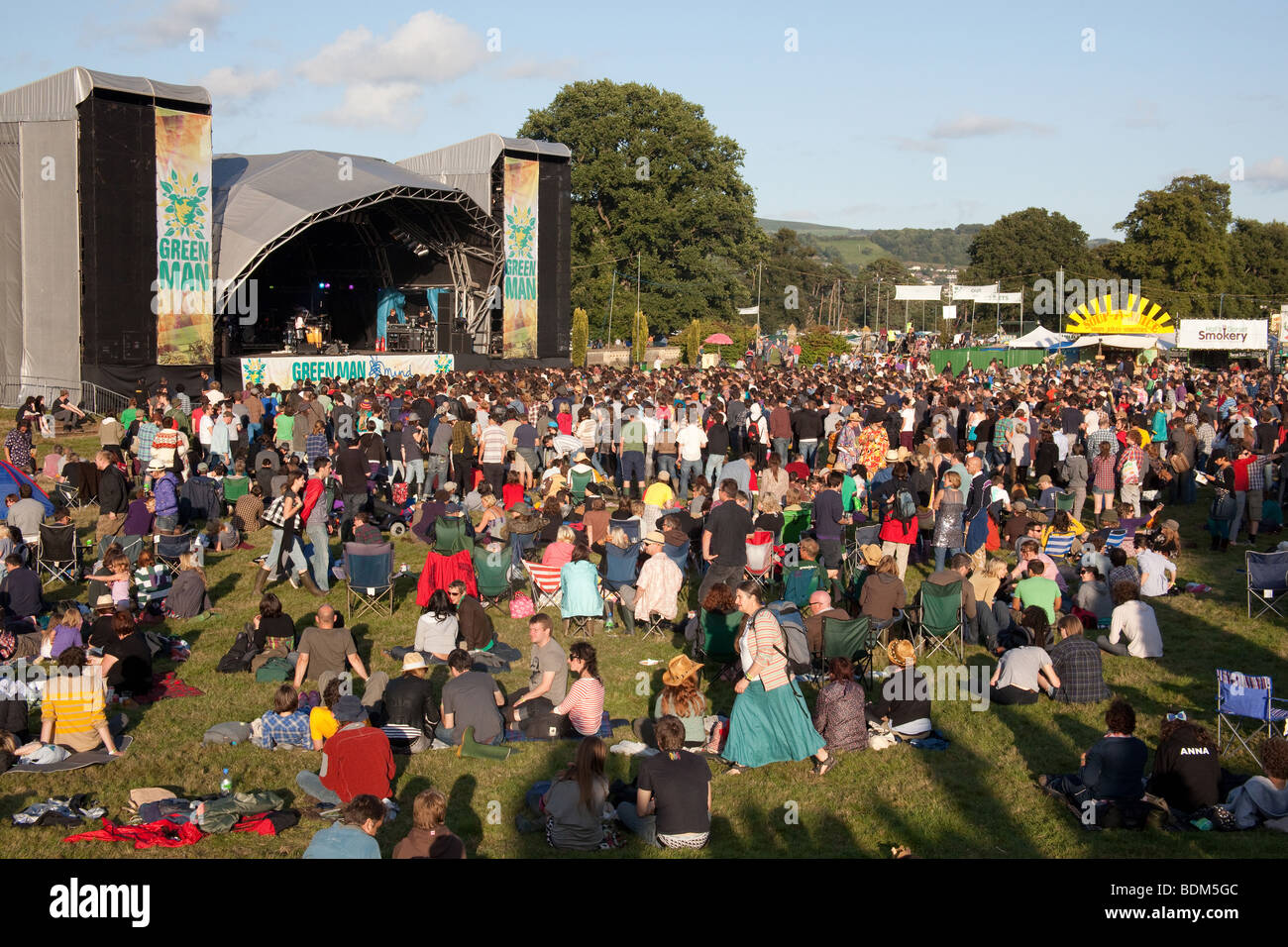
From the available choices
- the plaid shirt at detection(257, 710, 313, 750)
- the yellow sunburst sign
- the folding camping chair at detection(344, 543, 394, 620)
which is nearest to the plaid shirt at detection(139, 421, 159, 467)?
the folding camping chair at detection(344, 543, 394, 620)

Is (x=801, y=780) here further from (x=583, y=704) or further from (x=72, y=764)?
(x=72, y=764)

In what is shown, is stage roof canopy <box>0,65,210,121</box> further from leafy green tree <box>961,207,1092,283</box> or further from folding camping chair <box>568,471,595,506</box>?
leafy green tree <box>961,207,1092,283</box>

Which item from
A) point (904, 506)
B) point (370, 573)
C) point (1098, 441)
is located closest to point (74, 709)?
point (370, 573)

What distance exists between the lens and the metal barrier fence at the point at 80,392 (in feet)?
72.5

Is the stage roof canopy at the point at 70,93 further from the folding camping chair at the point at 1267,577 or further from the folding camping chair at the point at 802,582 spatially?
the folding camping chair at the point at 1267,577

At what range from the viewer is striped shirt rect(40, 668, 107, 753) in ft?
23.4

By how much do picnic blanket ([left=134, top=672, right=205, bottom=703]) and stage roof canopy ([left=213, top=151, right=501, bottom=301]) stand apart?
1817cm

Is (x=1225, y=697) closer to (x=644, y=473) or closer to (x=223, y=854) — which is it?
(x=223, y=854)

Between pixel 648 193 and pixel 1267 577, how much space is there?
1698 inches

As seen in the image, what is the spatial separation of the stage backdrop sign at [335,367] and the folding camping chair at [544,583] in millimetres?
14596

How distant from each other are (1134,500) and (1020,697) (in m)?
5.85

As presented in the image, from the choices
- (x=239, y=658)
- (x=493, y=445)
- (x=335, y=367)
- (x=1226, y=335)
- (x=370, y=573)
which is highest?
(x=1226, y=335)

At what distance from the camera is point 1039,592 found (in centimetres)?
936
